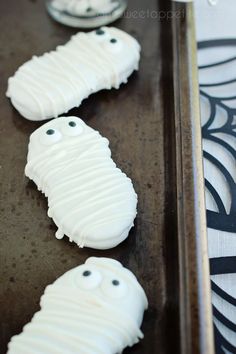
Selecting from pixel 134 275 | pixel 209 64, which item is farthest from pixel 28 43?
pixel 134 275

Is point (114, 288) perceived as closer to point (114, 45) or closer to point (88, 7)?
point (114, 45)

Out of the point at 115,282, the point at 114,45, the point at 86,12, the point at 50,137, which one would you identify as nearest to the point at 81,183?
the point at 50,137

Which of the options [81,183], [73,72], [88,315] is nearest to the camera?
[88,315]

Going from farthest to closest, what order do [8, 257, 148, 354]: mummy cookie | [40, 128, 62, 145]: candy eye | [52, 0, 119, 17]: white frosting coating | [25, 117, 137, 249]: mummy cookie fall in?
[52, 0, 119, 17]: white frosting coating < [40, 128, 62, 145]: candy eye < [25, 117, 137, 249]: mummy cookie < [8, 257, 148, 354]: mummy cookie

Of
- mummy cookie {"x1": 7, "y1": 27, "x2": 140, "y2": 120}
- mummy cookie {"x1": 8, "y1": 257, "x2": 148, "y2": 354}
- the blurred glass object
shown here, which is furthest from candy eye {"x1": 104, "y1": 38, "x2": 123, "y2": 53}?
mummy cookie {"x1": 8, "y1": 257, "x2": 148, "y2": 354}

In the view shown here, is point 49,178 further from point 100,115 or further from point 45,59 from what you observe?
point 45,59

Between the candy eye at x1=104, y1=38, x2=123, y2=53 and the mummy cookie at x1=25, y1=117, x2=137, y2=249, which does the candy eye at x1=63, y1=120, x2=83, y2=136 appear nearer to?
the mummy cookie at x1=25, y1=117, x2=137, y2=249
